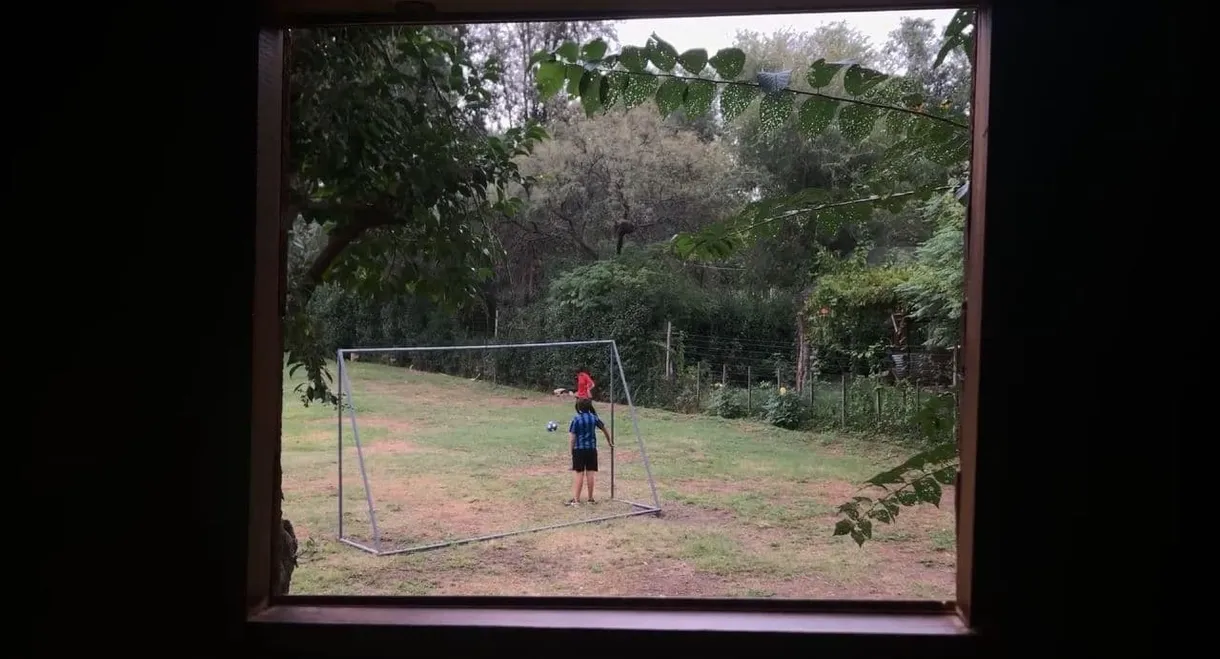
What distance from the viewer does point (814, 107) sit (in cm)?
98

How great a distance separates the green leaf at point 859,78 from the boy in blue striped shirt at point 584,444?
377 cm

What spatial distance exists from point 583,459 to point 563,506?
382 mm

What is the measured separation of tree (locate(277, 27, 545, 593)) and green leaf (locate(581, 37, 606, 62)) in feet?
2.06

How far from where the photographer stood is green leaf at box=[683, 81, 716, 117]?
925 millimetres

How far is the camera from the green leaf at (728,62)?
90 centimetres

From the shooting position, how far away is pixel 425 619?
0.64m

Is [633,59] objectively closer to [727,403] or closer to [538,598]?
[538,598]

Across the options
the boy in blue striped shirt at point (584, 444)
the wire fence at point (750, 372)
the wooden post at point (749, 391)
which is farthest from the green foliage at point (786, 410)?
the boy in blue striped shirt at point (584, 444)

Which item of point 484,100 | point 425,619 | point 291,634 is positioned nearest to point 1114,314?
point 425,619

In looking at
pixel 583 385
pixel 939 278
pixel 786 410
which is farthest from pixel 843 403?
pixel 583 385

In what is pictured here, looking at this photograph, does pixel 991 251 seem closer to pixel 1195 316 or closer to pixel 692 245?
pixel 1195 316

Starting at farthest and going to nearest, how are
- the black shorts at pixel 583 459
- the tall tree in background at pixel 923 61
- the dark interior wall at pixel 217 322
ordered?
the black shorts at pixel 583 459, the tall tree in background at pixel 923 61, the dark interior wall at pixel 217 322

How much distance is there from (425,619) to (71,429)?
348mm

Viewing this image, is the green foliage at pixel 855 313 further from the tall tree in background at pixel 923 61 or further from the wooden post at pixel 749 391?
the tall tree in background at pixel 923 61
